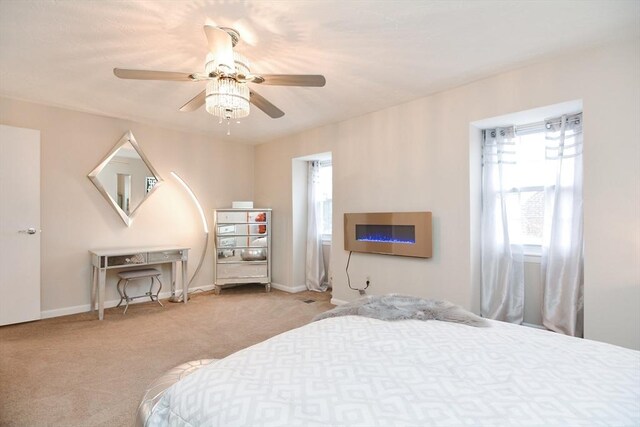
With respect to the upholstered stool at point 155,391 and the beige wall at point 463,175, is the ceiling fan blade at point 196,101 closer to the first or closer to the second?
the upholstered stool at point 155,391

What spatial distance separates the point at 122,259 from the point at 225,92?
2.88 m

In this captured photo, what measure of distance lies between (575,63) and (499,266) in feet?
6.43

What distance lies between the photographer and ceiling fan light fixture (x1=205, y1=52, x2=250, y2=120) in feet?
6.94

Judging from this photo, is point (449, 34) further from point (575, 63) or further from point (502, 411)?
point (502, 411)

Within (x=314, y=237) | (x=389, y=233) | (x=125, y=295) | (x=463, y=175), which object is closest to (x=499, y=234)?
(x=463, y=175)

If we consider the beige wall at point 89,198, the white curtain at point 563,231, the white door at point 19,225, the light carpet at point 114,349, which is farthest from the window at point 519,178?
the white door at point 19,225

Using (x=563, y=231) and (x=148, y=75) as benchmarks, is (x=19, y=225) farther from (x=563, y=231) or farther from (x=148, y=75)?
(x=563, y=231)

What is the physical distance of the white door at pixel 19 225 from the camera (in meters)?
3.47

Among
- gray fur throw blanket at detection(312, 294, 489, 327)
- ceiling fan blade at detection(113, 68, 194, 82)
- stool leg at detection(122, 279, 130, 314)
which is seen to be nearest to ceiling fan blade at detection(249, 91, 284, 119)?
ceiling fan blade at detection(113, 68, 194, 82)

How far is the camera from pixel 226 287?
5.31 metres

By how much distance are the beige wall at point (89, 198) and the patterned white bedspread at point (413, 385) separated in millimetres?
3940

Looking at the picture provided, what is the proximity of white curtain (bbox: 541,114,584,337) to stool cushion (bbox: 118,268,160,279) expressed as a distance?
14.9 ft

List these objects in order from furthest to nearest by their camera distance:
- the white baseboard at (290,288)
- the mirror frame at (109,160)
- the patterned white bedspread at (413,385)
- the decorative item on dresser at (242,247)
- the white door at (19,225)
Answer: the white baseboard at (290,288)
the decorative item on dresser at (242,247)
the mirror frame at (109,160)
the white door at (19,225)
the patterned white bedspread at (413,385)

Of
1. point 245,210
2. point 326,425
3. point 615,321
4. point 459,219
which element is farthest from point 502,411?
point 245,210
